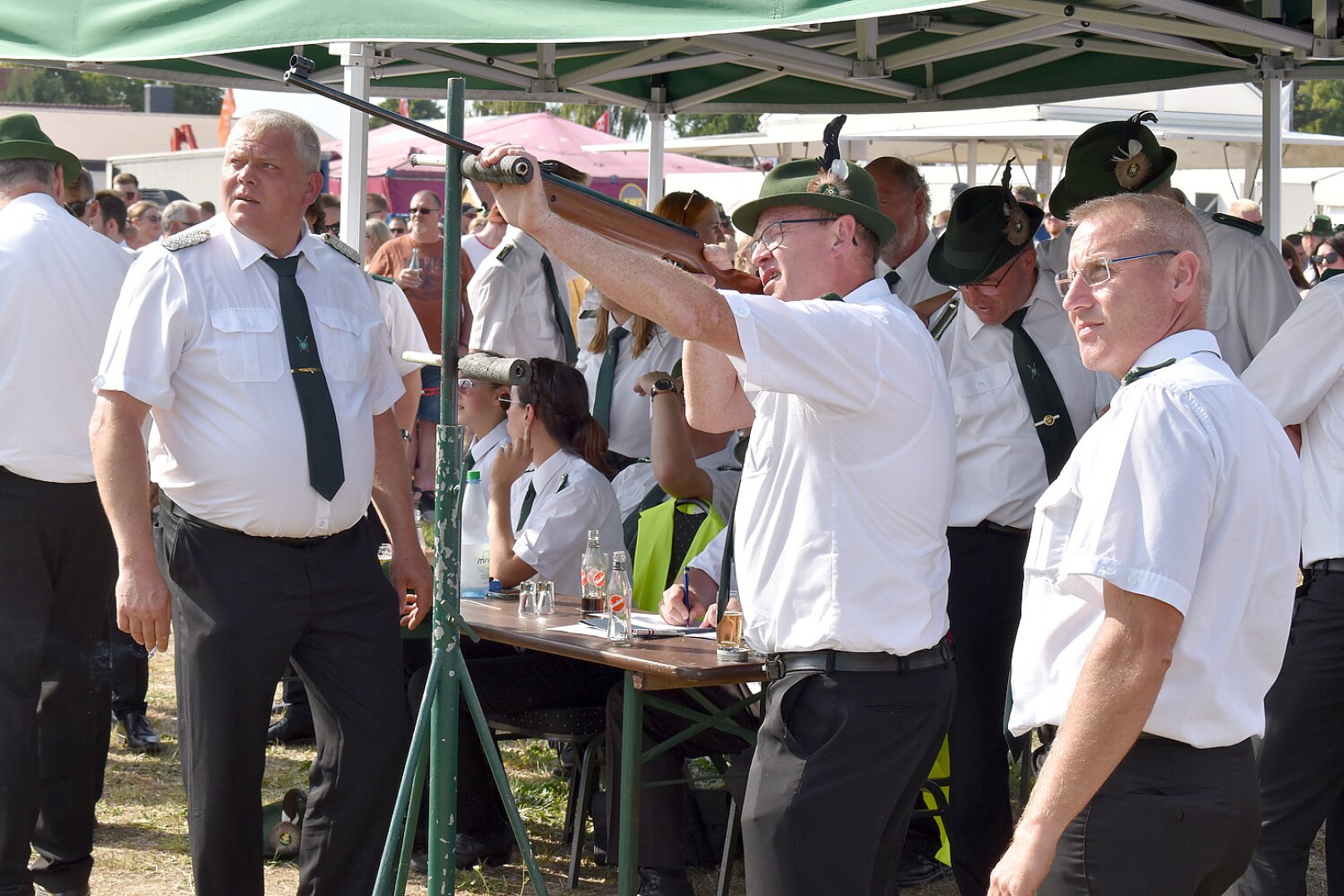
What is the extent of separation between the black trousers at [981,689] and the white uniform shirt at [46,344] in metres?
2.66

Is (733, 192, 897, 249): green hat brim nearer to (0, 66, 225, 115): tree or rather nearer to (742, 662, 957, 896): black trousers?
(742, 662, 957, 896): black trousers

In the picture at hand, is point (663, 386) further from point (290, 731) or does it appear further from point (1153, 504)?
point (1153, 504)

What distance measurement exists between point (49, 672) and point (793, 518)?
2749 millimetres

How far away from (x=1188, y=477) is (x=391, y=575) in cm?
245

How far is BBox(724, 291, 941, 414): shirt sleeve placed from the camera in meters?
2.52

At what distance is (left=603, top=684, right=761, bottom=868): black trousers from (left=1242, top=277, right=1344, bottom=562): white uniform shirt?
5.90 ft

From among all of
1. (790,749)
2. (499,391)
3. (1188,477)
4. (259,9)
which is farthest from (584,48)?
(1188,477)

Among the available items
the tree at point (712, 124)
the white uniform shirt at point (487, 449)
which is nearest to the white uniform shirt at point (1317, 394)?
the white uniform shirt at point (487, 449)

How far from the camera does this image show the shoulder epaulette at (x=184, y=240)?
3646 mm

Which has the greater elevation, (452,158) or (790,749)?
(452,158)

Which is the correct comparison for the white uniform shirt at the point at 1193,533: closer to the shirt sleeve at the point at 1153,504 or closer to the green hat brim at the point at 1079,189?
the shirt sleeve at the point at 1153,504

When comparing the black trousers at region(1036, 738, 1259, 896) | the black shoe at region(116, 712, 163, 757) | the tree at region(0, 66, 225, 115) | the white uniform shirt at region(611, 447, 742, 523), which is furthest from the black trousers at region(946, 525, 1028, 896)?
the tree at region(0, 66, 225, 115)

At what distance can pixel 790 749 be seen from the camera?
289cm

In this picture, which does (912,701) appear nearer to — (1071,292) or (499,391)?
(1071,292)
